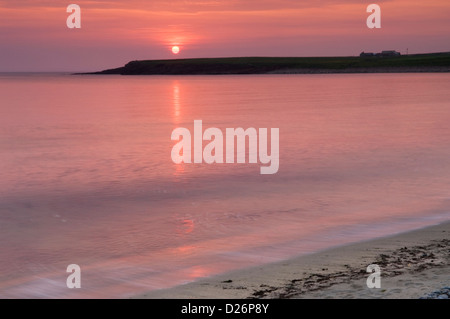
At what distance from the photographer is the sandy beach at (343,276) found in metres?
8.12

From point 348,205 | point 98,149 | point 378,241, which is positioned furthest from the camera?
point 98,149

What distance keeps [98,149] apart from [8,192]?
10.2m

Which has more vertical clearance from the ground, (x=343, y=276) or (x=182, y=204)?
(x=343, y=276)

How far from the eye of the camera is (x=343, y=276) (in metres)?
9.06

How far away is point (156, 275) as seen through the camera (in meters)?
9.93

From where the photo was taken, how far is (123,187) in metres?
18.2

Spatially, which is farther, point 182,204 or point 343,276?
point 182,204

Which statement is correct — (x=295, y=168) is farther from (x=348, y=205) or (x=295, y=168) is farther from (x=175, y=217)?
(x=175, y=217)

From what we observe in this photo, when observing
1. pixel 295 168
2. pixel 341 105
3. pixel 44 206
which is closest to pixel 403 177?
pixel 295 168

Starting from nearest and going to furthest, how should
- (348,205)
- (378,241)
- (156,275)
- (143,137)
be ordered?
1. (156,275)
2. (378,241)
3. (348,205)
4. (143,137)

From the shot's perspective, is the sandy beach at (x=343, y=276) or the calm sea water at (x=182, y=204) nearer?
the sandy beach at (x=343, y=276)

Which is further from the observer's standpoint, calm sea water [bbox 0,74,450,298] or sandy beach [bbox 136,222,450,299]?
calm sea water [bbox 0,74,450,298]

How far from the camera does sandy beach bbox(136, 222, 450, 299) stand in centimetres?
812
